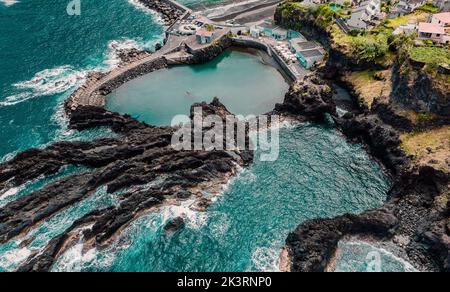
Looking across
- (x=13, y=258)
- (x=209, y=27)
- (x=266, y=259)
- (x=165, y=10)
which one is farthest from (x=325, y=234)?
(x=165, y=10)

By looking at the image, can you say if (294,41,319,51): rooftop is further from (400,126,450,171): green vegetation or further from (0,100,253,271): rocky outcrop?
(0,100,253,271): rocky outcrop

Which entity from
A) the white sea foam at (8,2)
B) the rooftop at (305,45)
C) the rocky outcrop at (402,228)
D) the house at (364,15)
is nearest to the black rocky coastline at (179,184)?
the rocky outcrop at (402,228)

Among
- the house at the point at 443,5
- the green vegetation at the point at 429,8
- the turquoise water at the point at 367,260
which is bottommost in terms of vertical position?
the turquoise water at the point at 367,260

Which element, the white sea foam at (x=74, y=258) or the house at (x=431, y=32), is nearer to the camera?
the white sea foam at (x=74, y=258)

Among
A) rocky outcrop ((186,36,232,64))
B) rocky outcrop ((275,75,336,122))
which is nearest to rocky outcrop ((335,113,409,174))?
rocky outcrop ((275,75,336,122))

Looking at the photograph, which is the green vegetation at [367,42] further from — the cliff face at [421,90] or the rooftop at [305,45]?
the cliff face at [421,90]

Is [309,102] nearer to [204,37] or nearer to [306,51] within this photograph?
[306,51]
